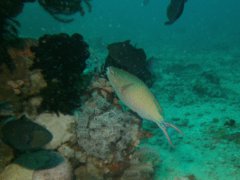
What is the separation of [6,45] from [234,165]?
16.3ft

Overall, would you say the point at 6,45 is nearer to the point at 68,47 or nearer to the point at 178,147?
the point at 68,47

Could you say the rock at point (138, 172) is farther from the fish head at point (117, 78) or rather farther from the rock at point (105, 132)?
the fish head at point (117, 78)

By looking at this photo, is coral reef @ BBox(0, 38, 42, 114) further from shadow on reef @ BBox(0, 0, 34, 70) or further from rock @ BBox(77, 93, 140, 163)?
rock @ BBox(77, 93, 140, 163)

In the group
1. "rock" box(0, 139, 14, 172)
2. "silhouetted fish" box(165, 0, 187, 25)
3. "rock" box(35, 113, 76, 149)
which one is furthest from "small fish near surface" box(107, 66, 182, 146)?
"silhouetted fish" box(165, 0, 187, 25)

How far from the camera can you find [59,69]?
459 centimetres

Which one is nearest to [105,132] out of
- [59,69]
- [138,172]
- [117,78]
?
[138,172]

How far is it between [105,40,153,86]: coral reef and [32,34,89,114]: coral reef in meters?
1.86

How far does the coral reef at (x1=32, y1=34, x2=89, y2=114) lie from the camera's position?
450cm

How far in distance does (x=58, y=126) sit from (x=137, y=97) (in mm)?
1977

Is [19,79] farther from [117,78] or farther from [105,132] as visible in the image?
[117,78]

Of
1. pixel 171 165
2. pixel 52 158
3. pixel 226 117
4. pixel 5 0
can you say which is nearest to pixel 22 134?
A: pixel 52 158

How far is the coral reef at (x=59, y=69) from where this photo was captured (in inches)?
177

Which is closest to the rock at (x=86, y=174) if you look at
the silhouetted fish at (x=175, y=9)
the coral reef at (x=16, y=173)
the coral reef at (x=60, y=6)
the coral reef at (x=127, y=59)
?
the coral reef at (x=16, y=173)

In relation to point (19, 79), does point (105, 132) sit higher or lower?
lower
